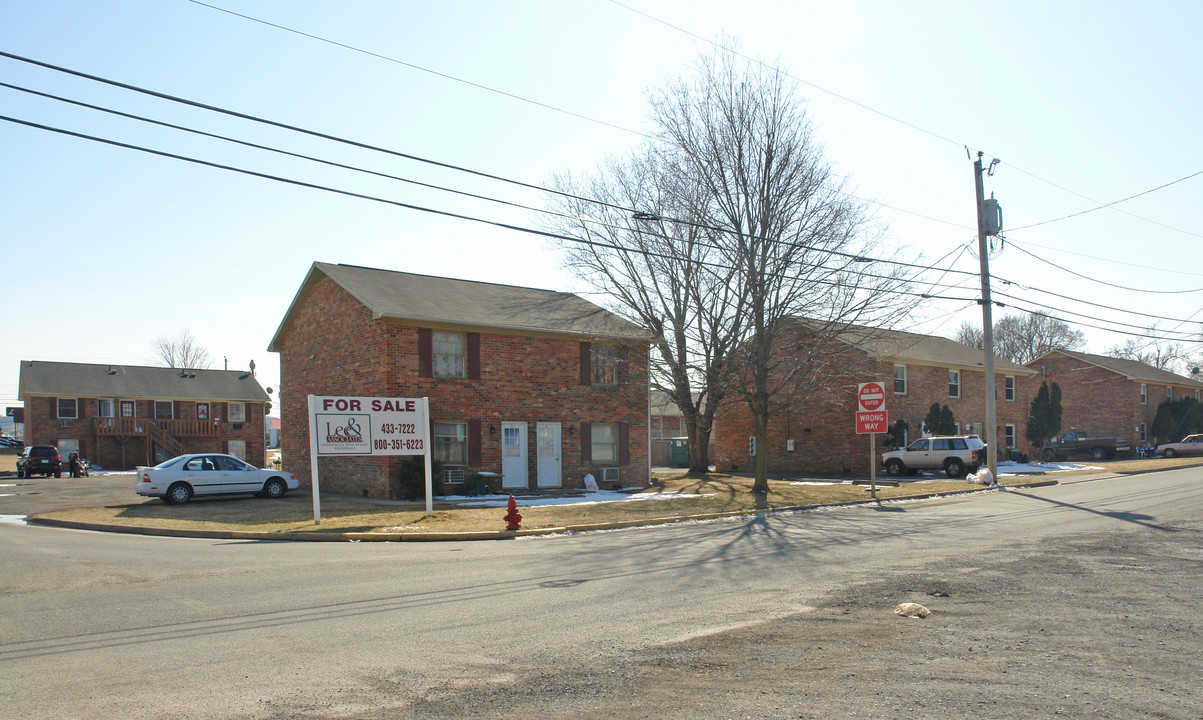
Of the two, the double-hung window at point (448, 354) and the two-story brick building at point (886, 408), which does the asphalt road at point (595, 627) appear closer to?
the double-hung window at point (448, 354)

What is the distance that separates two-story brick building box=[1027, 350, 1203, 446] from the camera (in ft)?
181

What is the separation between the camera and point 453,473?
24.8 m

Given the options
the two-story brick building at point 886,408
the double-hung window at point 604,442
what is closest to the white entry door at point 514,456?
the double-hung window at point 604,442

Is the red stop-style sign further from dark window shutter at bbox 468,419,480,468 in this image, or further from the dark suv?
the dark suv

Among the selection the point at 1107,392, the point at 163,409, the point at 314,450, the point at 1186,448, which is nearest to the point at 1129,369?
the point at 1107,392

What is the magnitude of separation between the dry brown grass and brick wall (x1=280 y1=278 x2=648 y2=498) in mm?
2440

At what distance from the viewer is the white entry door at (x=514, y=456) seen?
26.1 meters

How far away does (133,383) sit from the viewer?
52.7 metres

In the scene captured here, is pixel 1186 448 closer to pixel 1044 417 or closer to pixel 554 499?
pixel 1044 417

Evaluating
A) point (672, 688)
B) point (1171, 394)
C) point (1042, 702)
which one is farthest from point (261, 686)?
point (1171, 394)

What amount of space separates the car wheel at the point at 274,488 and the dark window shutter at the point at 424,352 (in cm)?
552

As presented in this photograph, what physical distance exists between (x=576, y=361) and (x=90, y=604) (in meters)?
19.8

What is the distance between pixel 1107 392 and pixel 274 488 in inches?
2116

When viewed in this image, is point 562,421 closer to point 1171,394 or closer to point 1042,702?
point 1042,702
